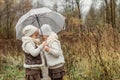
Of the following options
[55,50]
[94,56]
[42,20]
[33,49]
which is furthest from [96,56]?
[33,49]

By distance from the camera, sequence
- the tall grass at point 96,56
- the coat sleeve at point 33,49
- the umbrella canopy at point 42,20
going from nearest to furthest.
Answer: the coat sleeve at point 33,49 → the umbrella canopy at point 42,20 → the tall grass at point 96,56

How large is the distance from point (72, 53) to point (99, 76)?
2.01 metres

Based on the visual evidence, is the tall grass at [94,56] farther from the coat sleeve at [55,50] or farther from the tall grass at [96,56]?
the coat sleeve at [55,50]

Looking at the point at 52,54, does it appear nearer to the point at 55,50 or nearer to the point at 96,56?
the point at 55,50

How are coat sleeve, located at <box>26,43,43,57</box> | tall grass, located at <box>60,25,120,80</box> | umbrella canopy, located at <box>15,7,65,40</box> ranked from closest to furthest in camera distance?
coat sleeve, located at <box>26,43,43,57</box> < umbrella canopy, located at <box>15,7,65,40</box> < tall grass, located at <box>60,25,120,80</box>

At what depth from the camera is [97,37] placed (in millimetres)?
9469

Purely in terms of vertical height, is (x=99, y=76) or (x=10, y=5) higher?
(x=10, y=5)

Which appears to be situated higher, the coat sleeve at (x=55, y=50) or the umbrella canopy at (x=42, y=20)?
the umbrella canopy at (x=42, y=20)

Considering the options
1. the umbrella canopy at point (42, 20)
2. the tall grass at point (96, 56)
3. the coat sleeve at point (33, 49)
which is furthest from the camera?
the tall grass at point (96, 56)

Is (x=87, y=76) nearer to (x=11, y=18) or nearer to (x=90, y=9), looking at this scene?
(x=11, y=18)

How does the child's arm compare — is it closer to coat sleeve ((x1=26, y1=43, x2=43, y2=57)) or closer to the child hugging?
the child hugging

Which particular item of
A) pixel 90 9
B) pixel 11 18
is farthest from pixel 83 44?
pixel 90 9

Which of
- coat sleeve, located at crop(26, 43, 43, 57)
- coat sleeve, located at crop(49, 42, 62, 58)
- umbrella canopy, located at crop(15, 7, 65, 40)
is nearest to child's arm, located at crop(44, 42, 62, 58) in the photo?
coat sleeve, located at crop(49, 42, 62, 58)

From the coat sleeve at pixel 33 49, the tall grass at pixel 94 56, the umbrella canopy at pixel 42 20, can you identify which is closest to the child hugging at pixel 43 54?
the coat sleeve at pixel 33 49
